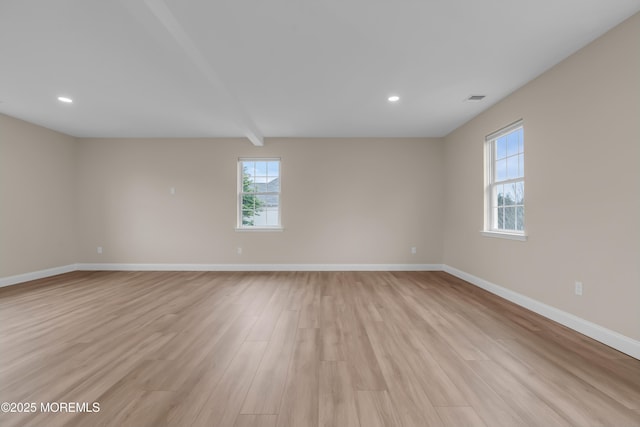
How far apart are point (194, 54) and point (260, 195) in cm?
309

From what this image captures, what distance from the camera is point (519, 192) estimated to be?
334cm

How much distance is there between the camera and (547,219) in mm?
2811

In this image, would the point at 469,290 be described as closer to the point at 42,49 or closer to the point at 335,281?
the point at 335,281

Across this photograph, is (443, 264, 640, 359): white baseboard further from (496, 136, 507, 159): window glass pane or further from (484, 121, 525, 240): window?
(496, 136, 507, 159): window glass pane

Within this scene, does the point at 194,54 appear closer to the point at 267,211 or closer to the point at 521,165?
the point at 267,211

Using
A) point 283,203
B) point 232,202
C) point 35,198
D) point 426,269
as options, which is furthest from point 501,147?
point 35,198

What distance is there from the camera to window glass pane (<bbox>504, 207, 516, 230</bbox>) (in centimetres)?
347

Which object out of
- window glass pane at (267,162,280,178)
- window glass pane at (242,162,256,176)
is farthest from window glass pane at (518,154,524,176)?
window glass pane at (242,162,256,176)

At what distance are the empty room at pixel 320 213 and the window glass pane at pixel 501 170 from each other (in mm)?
35

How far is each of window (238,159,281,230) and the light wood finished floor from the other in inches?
82.7

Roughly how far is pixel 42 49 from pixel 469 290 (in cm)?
550

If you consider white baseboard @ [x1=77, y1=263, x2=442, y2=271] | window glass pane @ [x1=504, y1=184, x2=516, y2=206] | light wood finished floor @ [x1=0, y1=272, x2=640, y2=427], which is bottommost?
light wood finished floor @ [x1=0, y1=272, x2=640, y2=427]

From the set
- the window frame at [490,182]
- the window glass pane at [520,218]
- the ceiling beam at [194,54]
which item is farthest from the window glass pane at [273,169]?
the window glass pane at [520,218]

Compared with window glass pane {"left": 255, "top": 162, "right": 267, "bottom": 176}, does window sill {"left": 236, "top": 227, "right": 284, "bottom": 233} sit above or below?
below
